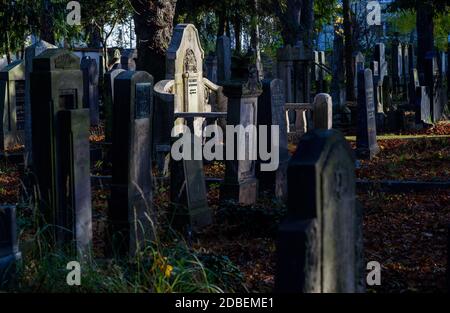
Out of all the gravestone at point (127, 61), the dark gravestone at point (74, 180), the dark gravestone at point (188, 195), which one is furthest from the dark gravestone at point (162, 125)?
the gravestone at point (127, 61)

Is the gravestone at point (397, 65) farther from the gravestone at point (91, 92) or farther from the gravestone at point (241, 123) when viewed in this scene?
the gravestone at point (241, 123)

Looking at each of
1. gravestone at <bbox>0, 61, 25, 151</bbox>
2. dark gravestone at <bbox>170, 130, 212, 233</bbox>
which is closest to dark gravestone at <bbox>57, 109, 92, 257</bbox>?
dark gravestone at <bbox>170, 130, 212, 233</bbox>

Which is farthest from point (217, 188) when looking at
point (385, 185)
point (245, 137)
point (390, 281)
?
point (390, 281)

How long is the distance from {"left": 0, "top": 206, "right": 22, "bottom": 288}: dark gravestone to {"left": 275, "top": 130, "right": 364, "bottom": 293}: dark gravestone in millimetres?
2646

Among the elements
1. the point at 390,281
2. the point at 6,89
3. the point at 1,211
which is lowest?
the point at 390,281

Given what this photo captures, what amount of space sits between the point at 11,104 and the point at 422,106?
29.8ft

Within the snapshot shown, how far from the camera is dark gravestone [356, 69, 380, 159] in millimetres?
15422

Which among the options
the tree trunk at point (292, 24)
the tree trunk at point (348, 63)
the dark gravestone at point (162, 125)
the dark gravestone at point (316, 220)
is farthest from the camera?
the tree trunk at point (348, 63)

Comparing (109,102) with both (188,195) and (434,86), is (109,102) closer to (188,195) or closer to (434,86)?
(188,195)

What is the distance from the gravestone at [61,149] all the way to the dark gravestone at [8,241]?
1.81 feet

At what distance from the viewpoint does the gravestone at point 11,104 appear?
1752 cm
